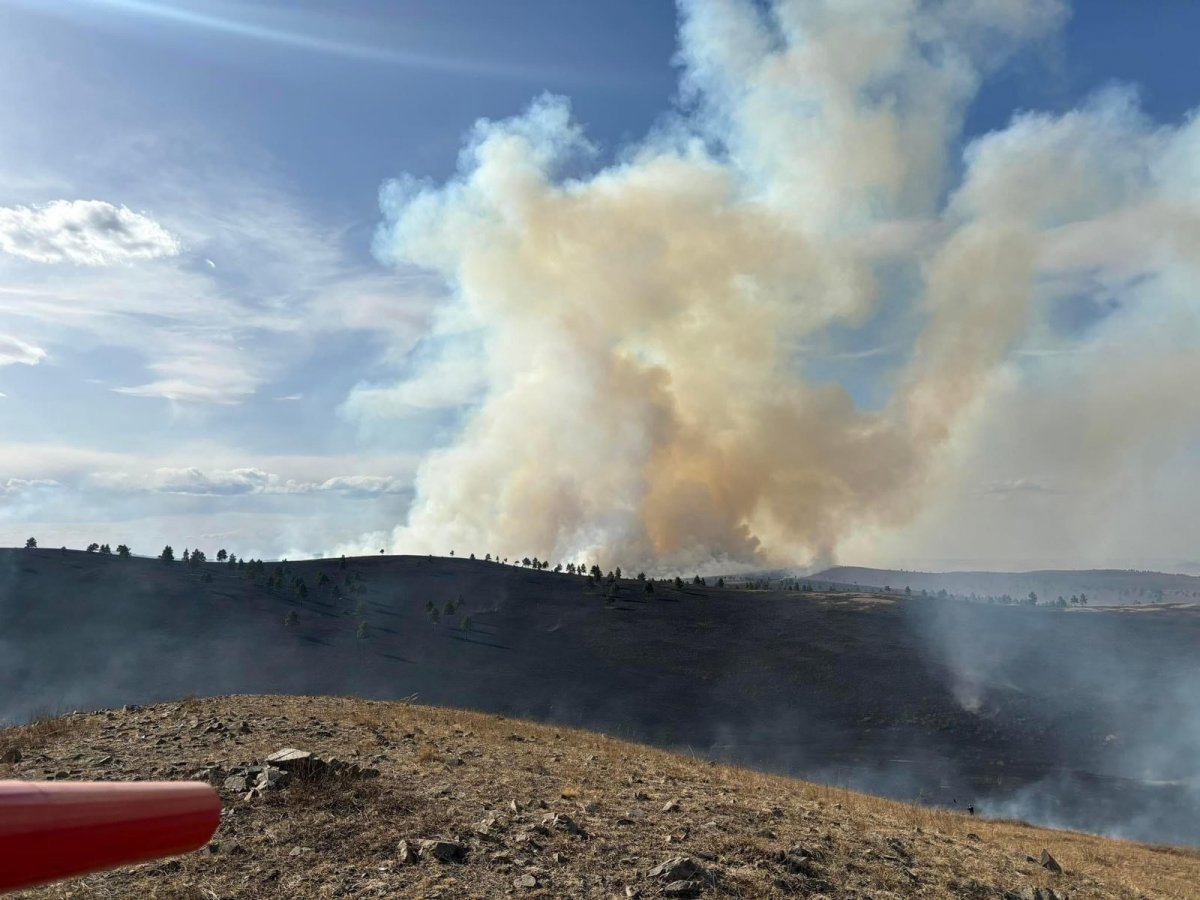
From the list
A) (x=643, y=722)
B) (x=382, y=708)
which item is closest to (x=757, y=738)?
(x=643, y=722)

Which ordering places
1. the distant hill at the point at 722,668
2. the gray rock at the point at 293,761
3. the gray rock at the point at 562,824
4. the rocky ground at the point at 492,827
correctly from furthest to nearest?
the distant hill at the point at 722,668, the gray rock at the point at 293,761, the gray rock at the point at 562,824, the rocky ground at the point at 492,827

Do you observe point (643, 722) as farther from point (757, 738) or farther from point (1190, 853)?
point (1190, 853)

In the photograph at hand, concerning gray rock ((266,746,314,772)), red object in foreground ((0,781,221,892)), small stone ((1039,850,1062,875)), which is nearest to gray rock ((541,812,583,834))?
gray rock ((266,746,314,772))

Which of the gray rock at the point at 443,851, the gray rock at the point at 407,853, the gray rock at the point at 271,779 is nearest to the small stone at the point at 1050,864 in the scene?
the gray rock at the point at 443,851

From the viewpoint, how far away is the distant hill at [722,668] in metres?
68.4

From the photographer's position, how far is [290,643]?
Result: 10156 cm

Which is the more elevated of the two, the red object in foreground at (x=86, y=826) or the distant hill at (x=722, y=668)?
the red object in foreground at (x=86, y=826)

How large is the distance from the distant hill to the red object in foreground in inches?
2409

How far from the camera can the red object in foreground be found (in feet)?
8.06

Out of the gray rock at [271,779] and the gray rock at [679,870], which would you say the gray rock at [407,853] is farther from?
the gray rock at [679,870]

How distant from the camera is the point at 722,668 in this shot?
99688 millimetres

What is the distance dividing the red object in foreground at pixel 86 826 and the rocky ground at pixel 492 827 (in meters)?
8.00

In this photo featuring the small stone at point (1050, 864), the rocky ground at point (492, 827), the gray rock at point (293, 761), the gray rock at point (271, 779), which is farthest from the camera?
the small stone at point (1050, 864)

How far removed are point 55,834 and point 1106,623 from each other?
14266 centimetres
